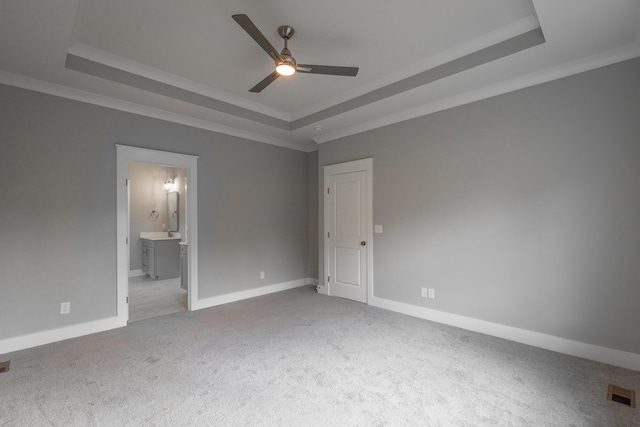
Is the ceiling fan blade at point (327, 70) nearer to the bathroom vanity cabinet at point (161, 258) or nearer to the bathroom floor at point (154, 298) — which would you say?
the bathroom floor at point (154, 298)

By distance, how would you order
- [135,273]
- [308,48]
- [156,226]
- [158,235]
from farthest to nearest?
[156,226] → [158,235] → [135,273] → [308,48]

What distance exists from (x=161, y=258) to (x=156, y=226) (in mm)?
1232

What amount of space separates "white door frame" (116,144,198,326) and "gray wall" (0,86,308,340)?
2.4 inches

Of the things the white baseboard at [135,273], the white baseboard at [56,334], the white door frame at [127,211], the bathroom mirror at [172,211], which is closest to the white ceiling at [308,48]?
the white door frame at [127,211]

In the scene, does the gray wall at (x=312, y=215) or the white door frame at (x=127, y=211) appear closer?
the white door frame at (x=127, y=211)

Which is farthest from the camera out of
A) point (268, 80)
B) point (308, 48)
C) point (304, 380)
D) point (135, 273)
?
point (135, 273)

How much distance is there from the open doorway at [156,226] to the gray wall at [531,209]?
14.3 ft

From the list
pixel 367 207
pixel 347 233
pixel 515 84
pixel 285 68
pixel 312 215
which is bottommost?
pixel 347 233

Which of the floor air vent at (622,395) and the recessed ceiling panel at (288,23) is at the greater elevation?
the recessed ceiling panel at (288,23)

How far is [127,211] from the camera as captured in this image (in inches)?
146

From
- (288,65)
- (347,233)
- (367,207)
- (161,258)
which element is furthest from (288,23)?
(161,258)

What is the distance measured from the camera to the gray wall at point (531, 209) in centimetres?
259

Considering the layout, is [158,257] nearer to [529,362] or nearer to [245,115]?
[245,115]

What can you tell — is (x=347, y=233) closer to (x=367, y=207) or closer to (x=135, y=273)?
(x=367, y=207)
